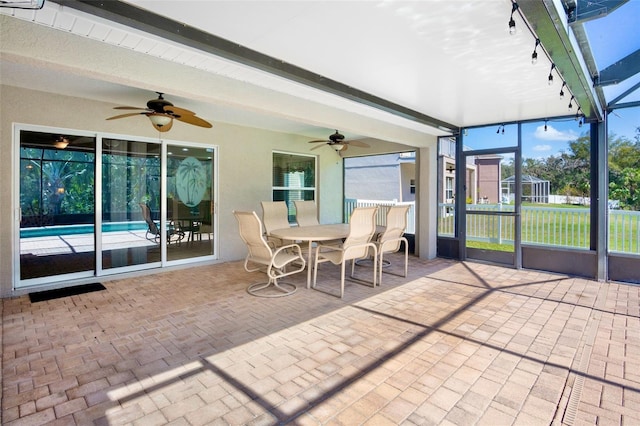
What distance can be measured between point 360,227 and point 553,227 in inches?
140

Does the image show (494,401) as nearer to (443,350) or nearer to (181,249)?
(443,350)

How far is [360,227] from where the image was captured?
4156 millimetres

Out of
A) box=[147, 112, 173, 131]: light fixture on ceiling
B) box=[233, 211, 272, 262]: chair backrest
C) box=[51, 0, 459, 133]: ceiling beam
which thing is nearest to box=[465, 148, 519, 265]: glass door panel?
box=[51, 0, 459, 133]: ceiling beam

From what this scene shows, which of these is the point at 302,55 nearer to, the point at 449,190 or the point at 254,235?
the point at 254,235

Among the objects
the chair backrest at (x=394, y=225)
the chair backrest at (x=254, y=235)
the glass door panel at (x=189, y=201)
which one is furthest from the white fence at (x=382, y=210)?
the glass door panel at (x=189, y=201)

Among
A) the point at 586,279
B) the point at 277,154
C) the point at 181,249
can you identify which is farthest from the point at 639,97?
the point at 181,249

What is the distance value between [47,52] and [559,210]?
6.64 metres

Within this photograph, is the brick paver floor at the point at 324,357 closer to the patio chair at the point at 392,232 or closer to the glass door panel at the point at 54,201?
the patio chair at the point at 392,232

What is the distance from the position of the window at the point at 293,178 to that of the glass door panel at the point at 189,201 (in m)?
1.57

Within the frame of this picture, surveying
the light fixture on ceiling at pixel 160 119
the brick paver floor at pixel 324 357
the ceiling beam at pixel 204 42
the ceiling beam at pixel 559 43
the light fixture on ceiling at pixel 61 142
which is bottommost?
the brick paver floor at pixel 324 357

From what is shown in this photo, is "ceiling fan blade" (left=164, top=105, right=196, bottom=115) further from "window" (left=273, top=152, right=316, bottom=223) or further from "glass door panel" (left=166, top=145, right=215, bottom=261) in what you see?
"window" (left=273, top=152, right=316, bottom=223)

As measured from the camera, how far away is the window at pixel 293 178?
7121 millimetres

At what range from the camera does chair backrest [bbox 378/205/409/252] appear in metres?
4.58

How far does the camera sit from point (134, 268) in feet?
16.6
